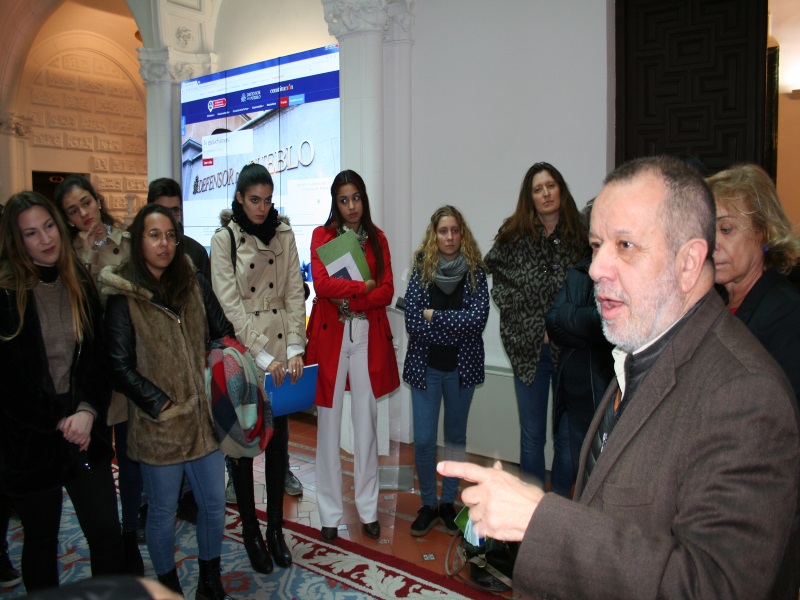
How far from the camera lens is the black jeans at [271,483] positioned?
3.31 m

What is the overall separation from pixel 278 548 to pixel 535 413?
159 cm

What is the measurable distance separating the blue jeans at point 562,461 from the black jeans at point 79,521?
2.20 m

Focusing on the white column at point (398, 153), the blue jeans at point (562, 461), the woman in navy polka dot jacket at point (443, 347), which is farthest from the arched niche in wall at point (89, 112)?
the blue jeans at point (562, 461)

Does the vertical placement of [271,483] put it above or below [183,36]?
below

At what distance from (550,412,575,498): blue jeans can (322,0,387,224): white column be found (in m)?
2.42

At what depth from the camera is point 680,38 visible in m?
4.24

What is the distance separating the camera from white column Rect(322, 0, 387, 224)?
512 centimetres

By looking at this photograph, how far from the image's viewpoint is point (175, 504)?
282cm

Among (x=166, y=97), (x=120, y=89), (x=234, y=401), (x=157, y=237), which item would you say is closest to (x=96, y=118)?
(x=120, y=89)

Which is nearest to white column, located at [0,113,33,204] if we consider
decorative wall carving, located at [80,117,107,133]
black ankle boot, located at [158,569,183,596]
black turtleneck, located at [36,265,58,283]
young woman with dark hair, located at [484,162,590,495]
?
decorative wall carving, located at [80,117,107,133]

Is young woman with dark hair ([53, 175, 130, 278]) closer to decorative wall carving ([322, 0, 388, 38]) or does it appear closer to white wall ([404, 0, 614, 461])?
white wall ([404, 0, 614, 461])

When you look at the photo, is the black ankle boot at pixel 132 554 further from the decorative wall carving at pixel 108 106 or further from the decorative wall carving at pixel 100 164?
the decorative wall carving at pixel 108 106

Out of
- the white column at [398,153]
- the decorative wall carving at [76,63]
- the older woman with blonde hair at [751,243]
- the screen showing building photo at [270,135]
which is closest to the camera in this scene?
the older woman with blonde hair at [751,243]

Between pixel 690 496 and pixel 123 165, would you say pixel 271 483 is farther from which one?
pixel 123 165
